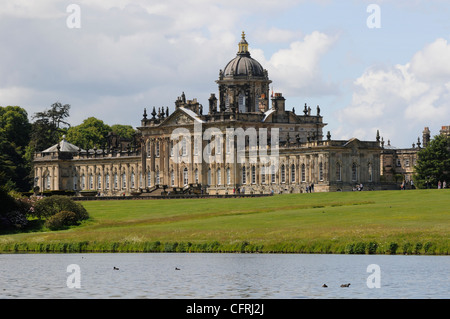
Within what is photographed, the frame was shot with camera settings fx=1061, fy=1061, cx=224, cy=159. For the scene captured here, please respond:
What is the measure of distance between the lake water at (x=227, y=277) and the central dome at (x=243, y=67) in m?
77.5

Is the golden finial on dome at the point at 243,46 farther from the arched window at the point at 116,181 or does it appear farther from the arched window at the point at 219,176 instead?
the arched window at the point at 116,181

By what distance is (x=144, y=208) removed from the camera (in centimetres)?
9219

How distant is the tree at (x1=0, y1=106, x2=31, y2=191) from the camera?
493 ft

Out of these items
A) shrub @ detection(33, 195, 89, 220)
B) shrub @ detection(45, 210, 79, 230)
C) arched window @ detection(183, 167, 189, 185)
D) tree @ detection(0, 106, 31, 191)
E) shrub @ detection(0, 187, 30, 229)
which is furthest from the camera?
tree @ detection(0, 106, 31, 191)

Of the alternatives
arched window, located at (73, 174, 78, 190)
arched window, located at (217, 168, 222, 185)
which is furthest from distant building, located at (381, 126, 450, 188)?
arched window, located at (73, 174, 78, 190)

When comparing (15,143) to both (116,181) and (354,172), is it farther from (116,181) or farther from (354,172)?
(354,172)

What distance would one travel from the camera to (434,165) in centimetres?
12331

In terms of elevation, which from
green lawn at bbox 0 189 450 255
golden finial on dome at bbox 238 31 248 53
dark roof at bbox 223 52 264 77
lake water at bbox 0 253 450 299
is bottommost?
lake water at bbox 0 253 450 299

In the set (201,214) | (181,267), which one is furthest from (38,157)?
(181,267)

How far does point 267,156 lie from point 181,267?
6836 centimetres

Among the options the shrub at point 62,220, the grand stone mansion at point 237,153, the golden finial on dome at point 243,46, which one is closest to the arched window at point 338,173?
the grand stone mansion at point 237,153

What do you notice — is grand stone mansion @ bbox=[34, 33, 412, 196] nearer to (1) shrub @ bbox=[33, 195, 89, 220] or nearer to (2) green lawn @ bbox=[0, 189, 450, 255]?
(2) green lawn @ bbox=[0, 189, 450, 255]

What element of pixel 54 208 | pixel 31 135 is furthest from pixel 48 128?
pixel 54 208
